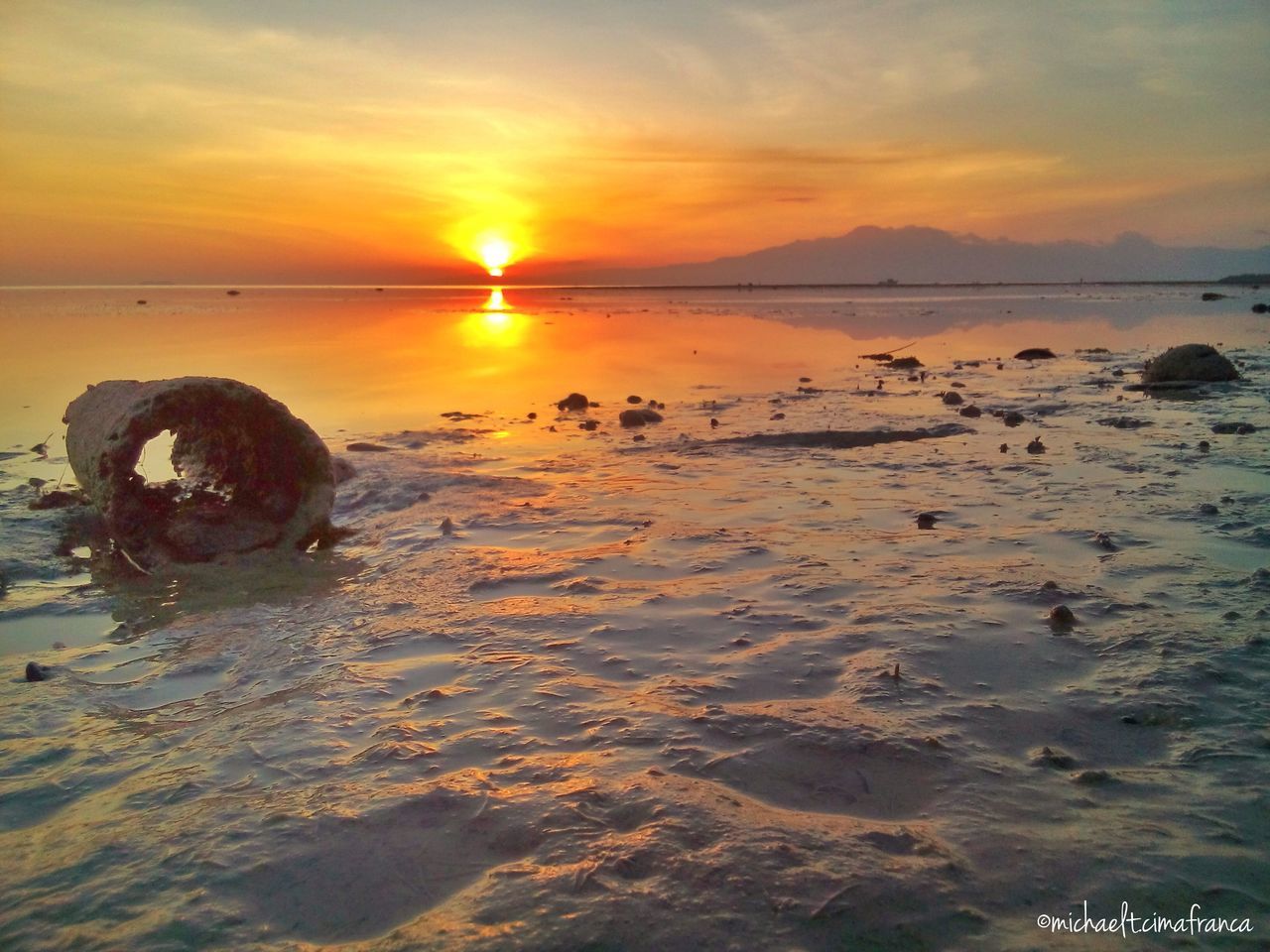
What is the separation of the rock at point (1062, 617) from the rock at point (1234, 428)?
702cm

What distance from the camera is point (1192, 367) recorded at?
1441cm

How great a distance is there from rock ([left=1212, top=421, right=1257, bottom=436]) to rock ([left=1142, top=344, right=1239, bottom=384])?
15.9 feet

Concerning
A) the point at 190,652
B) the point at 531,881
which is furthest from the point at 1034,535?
the point at 190,652

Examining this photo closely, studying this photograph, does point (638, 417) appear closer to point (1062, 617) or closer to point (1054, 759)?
point (1062, 617)

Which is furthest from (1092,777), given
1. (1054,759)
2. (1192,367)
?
(1192,367)

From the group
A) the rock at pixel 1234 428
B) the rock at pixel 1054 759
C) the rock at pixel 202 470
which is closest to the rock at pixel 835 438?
Answer: the rock at pixel 1234 428

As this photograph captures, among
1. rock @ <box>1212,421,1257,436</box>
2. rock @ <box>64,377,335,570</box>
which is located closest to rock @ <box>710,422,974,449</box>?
rock @ <box>1212,421,1257,436</box>

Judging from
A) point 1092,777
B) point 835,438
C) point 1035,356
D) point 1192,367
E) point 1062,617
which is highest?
point 1035,356

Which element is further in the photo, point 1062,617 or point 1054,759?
point 1062,617

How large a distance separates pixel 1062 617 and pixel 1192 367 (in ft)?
41.6

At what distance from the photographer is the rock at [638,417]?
11.8 meters

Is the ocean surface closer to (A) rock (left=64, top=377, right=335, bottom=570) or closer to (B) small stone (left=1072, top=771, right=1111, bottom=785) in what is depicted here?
(B) small stone (left=1072, top=771, right=1111, bottom=785)

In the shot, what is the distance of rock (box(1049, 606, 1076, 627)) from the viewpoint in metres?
4.46

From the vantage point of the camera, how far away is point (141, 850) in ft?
9.12
